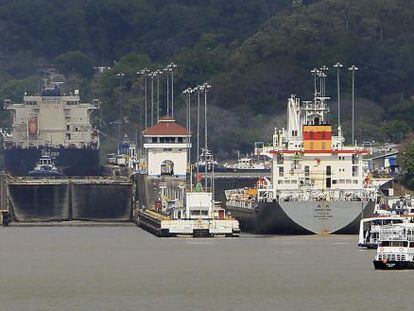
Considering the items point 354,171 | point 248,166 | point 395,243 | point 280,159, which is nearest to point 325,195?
point 354,171

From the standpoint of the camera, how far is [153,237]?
141 metres

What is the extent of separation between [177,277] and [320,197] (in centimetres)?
3026

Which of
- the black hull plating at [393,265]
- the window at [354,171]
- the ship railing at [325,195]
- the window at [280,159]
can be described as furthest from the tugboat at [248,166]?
the black hull plating at [393,265]

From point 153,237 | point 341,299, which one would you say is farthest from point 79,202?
point 341,299

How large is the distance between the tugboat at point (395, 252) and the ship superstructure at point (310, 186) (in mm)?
25370

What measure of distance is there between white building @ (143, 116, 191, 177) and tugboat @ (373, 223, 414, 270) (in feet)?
200

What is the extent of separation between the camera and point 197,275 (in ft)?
358

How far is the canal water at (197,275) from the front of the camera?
318 feet

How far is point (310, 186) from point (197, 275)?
33.3 m

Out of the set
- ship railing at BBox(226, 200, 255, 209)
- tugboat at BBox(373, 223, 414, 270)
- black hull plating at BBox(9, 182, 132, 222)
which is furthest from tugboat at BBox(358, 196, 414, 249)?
black hull plating at BBox(9, 182, 132, 222)

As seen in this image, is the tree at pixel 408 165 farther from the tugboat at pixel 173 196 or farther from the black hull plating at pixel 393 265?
the black hull plating at pixel 393 265

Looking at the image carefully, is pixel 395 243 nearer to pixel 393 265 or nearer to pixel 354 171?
pixel 393 265

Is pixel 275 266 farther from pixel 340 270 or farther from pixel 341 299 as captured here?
pixel 341 299

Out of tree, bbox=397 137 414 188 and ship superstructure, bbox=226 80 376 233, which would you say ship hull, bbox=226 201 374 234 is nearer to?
ship superstructure, bbox=226 80 376 233
